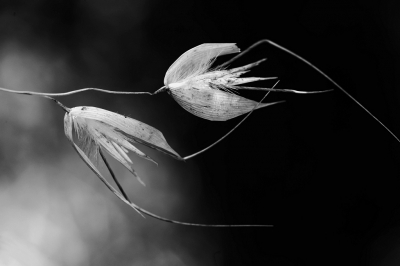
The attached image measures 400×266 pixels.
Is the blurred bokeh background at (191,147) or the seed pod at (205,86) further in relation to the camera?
the blurred bokeh background at (191,147)

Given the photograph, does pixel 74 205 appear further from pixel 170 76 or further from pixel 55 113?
pixel 170 76

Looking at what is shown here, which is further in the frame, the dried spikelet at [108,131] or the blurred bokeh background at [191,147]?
the blurred bokeh background at [191,147]

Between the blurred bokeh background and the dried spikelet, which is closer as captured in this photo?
the dried spikelet

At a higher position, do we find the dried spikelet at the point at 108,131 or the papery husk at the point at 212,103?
the dried spikelet at the point at 108,131

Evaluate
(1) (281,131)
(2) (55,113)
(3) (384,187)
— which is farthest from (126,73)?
(3) (384,187)

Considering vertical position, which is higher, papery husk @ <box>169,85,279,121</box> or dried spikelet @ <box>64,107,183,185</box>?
dried spikelet @ <box>64,107,183,185</box>
